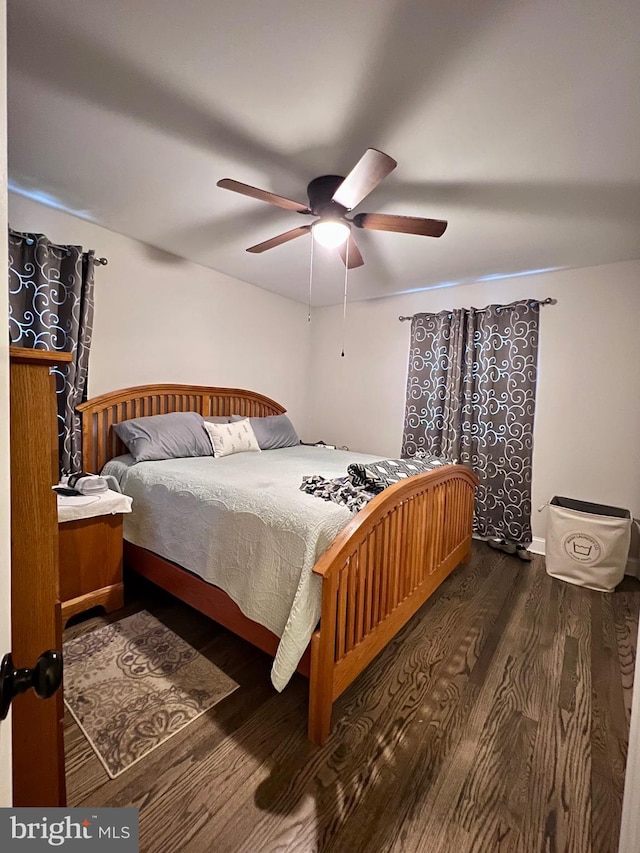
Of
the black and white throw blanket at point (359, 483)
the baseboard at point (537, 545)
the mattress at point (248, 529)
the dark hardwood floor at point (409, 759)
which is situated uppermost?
the black and white throw blanket at point (359, 483)

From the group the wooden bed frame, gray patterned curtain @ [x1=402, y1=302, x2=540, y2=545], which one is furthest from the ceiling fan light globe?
gray patterned curtain @ [x1=402, y1=302, x2=540, y2=545]

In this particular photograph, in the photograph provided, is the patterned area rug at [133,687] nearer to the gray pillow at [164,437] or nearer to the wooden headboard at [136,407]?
the gray pillow at [164,437]

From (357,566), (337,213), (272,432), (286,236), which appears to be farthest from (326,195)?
(272,432)

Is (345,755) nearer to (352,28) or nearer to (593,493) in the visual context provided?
(352,28)

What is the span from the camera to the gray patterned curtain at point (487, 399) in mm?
3297

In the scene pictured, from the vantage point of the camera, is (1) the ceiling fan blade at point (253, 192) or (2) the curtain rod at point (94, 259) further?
(2) the curtain rod at point (94, 259)

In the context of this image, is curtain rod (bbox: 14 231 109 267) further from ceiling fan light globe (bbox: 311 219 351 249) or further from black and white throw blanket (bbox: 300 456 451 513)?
black and white throw blanket (bbox: 300 456 451 513)

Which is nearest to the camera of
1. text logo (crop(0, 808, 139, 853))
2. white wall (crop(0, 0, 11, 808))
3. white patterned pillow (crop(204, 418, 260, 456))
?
white wall (crop(0, 0, 11, 808))

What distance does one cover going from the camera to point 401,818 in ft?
3.84

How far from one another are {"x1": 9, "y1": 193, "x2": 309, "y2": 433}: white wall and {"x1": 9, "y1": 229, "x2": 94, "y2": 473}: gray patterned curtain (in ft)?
0.73

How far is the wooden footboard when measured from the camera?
4.56 ft

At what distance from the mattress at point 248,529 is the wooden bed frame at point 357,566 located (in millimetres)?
92

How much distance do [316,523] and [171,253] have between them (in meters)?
2.81

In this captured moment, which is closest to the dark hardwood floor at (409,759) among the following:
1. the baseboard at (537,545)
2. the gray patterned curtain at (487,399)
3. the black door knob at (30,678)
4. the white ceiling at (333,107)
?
the black door knob at (30,678)
